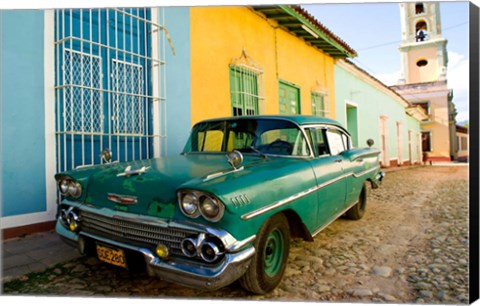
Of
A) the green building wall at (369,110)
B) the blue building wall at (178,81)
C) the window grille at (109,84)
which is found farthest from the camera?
the green building wall at (369,110)

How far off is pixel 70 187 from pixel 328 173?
7.21 ft

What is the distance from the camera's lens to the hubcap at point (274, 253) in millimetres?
2131

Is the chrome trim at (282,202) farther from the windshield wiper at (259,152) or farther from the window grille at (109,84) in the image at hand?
the window grille at (109,84)

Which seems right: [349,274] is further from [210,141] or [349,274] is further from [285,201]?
[210,141]

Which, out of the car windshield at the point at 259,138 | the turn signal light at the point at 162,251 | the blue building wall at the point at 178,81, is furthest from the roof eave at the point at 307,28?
the turn signal light at the point at 162,251

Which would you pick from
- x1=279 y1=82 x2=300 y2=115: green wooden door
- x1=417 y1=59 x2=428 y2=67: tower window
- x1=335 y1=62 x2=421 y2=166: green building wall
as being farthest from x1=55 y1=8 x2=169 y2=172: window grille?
x1=417 y1=59 x2=428 y2=67: tower window

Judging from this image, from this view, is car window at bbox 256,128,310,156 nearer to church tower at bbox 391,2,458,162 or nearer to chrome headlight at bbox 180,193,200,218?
chrome headlight at bbox 180,193,200,218

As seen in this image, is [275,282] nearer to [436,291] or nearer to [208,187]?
[208,187]

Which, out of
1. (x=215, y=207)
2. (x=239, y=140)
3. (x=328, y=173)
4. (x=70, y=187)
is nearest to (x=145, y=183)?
(x=215, y=207)

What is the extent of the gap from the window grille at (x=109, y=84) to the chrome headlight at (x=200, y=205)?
2.36 meters

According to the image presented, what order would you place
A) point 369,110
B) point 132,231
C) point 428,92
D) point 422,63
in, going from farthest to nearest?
point 428,92, point 422,63, point 369,110, point 132,231

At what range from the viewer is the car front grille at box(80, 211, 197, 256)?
5.86 feet

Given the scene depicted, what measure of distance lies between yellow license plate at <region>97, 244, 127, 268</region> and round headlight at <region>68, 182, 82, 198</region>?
0.48 m

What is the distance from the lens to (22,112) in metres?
3.17
